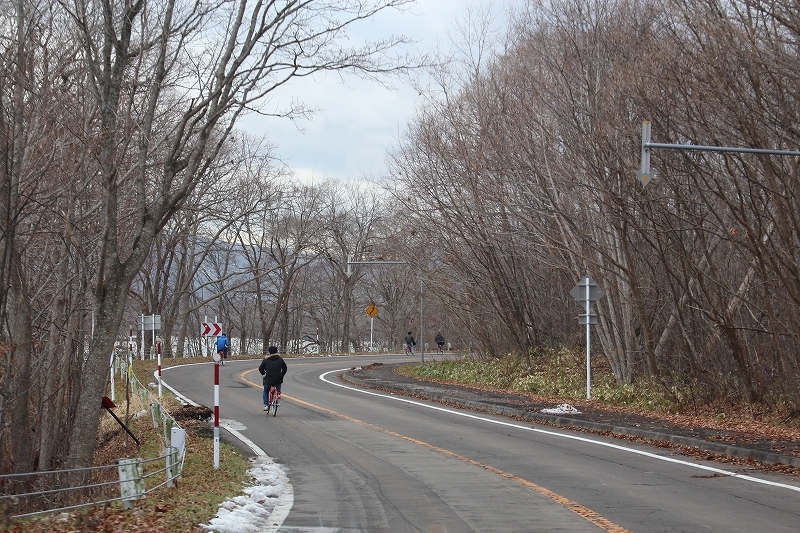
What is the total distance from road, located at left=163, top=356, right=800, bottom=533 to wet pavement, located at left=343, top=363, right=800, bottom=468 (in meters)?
0.77

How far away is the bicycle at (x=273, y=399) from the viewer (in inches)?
805

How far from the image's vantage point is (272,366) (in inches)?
826

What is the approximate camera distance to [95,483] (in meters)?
12.9

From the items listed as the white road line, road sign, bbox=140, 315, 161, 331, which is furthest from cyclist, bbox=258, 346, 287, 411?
road sign, bbox=140, 315, 161, 331

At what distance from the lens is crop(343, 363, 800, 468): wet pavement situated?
13.4m

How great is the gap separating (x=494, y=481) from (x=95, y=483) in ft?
20.8

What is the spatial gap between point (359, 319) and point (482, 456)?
88237 millimetres

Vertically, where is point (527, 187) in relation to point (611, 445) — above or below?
above

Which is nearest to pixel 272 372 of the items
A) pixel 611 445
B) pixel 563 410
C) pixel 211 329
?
pixel 211 329

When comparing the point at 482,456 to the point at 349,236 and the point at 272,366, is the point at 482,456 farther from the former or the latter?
the point at 349,236

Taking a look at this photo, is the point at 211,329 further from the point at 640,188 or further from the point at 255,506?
the point at 640,188

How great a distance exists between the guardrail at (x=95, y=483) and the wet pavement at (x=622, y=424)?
8784mm

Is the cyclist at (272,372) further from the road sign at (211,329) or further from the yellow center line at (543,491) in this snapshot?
the road sign at (211,329)

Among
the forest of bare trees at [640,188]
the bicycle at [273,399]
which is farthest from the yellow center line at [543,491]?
the forest of bare trees at [640,188]
